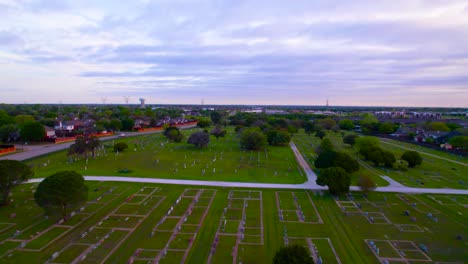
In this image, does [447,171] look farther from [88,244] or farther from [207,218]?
[88,244]

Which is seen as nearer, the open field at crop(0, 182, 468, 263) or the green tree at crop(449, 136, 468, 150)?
the open field at crop(0, 182, 468, 263)

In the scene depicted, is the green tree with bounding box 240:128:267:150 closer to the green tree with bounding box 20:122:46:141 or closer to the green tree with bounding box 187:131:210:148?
the green tree with bounding box 187:131:210:148

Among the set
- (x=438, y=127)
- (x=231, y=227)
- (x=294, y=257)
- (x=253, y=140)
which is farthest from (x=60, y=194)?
(x=438, y=127)

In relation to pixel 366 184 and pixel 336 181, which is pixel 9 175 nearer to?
pixel 336 181

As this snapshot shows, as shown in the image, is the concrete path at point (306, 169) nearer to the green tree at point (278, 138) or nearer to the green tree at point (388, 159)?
the green tree at point (278, 138)

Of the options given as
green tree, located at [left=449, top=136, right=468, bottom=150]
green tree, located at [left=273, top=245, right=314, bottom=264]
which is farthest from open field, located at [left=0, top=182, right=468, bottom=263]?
green tree, located at [left=449, top=136, right=468, bottom=150]
